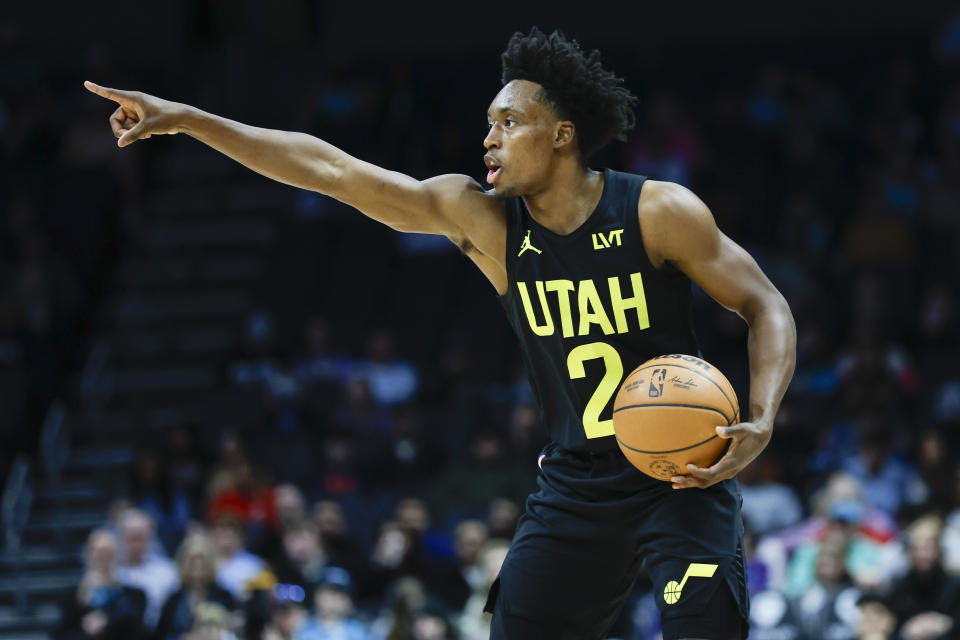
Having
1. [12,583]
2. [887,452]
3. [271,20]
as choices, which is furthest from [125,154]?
[887,452]

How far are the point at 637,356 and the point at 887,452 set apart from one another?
21.6 ft

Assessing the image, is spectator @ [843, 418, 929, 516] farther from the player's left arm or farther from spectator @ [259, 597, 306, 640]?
the player's left arm

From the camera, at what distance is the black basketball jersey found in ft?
14.7

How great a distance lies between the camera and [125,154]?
15.2m

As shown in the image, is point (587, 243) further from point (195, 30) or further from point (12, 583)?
point (195, 30)

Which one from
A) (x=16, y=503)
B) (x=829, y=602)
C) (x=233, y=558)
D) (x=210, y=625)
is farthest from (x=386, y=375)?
(x=829, y=602)

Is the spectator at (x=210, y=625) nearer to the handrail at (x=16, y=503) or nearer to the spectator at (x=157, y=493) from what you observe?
the spectator at (x=157, y=493)

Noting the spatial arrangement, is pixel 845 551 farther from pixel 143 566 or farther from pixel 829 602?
pixel 143 566

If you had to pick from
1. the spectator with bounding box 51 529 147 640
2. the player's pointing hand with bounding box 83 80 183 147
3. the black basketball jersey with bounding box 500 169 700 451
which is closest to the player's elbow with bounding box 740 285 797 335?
the black basketball jersey with bounding box 500 169 700 451

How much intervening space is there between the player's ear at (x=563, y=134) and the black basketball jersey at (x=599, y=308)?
0.23 meters

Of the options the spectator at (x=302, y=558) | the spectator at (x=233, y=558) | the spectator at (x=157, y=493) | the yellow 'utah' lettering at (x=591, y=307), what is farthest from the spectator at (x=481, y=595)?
the yellow 'utah' lettering at (x=591, y=307)

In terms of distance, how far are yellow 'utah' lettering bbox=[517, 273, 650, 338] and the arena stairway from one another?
7977mm

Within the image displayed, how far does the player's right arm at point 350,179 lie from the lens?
4.50 metres

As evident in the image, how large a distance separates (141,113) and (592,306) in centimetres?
162
